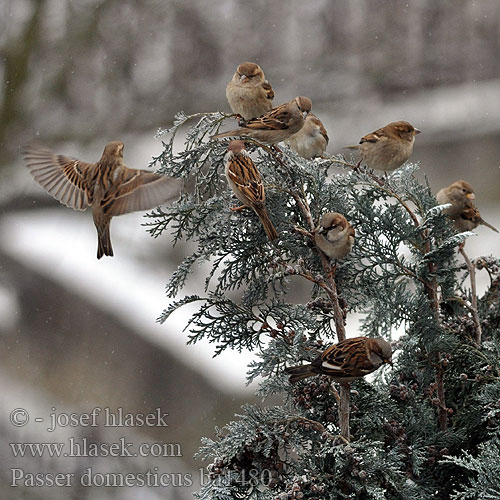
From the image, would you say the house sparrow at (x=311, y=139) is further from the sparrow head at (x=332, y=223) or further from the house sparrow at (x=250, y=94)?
the sparrow head at (x=332, y=223)

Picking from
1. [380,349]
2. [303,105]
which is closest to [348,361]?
[380,349]

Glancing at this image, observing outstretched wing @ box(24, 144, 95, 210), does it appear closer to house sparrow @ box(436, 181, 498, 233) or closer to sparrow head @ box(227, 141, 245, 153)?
sparrow head @ box(227, 141, 245, 153)

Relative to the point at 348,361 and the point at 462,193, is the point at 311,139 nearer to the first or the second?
the point at 462,193

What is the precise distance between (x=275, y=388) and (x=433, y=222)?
200 millimetres

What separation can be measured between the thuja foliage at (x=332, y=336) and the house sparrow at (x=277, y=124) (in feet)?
0.06

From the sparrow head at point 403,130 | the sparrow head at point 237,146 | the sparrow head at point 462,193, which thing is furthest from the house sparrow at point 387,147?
the sparrow head at point 237,146

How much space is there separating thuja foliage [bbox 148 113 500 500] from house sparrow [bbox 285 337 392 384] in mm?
15

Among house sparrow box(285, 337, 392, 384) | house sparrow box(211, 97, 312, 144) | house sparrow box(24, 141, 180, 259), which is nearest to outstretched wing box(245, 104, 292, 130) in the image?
house sparrow box(211, 97, 312, 144)

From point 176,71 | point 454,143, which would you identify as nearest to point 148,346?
point 176,71

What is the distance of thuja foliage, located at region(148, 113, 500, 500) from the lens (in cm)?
55

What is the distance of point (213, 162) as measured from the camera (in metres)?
0.64

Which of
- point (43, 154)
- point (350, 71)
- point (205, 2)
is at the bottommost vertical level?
point (43, 154)

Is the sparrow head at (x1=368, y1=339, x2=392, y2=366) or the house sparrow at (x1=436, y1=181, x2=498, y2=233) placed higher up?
the house sparrow at (x1=436, y1=181, x2=498, y2=233)

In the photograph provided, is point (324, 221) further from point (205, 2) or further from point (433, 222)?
point (205, 2)
